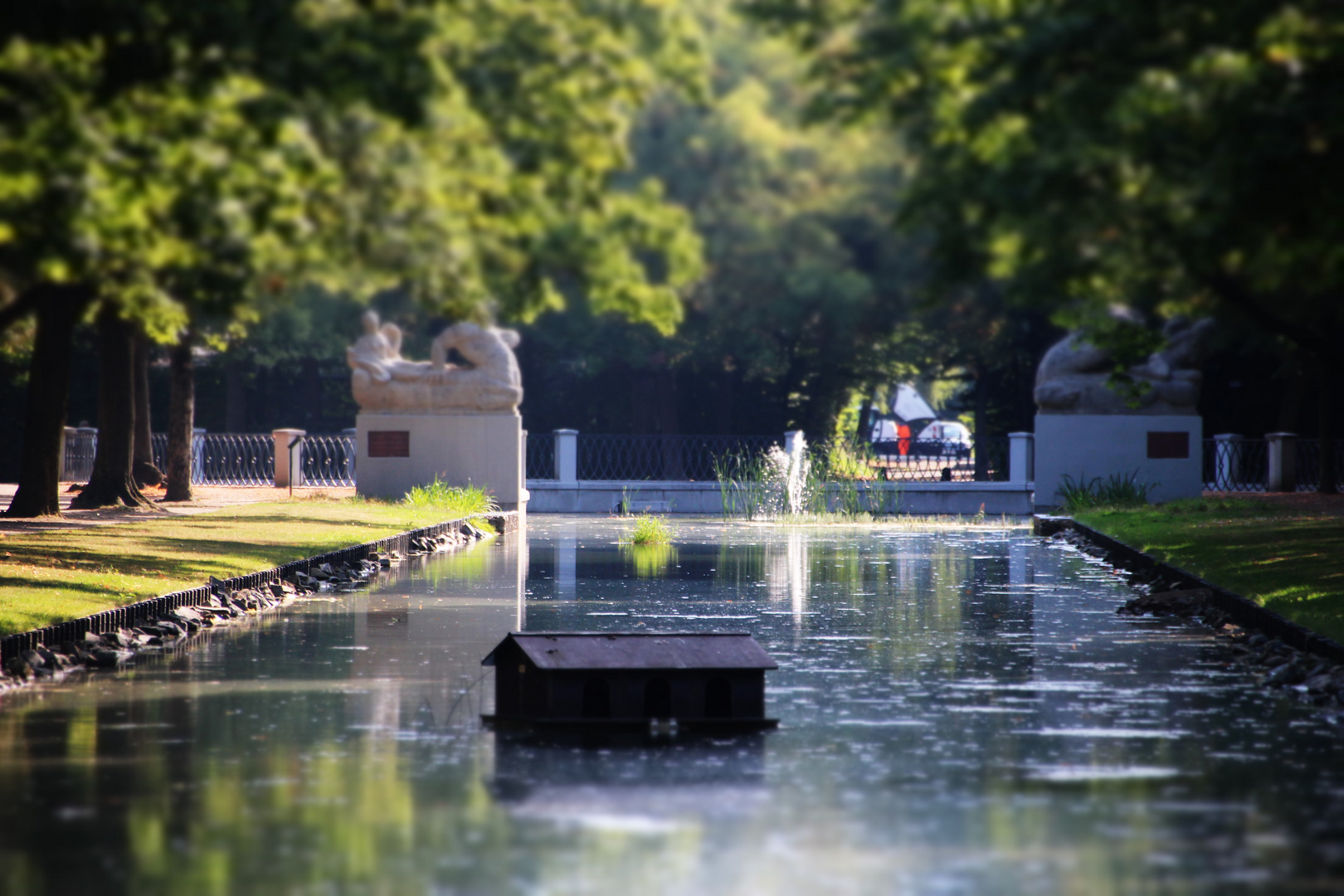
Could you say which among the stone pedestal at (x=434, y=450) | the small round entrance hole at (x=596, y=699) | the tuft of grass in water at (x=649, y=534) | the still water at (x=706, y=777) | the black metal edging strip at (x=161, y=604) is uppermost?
the stone pedestal at (x=434, y=450)

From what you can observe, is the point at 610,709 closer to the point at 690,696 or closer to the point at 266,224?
the point at 690,696

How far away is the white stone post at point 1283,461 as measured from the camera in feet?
134

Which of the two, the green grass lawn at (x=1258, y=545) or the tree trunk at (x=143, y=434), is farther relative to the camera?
the tree trunk at (x=143, y=434)

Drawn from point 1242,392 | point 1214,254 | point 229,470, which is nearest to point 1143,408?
point 1242,392

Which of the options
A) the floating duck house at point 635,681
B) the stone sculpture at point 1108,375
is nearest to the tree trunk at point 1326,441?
the stone sculpture at point 1108,375

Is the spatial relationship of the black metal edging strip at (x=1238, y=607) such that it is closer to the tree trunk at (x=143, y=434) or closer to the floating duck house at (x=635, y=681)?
the floating duck house at (x=635, y=681)

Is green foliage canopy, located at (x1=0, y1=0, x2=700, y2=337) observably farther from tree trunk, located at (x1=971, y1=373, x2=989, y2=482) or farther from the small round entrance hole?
tree trunk, located at (x1=971, y1=373, x2=989, y2=482)

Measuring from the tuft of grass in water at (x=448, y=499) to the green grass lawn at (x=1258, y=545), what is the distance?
11189 millimetres

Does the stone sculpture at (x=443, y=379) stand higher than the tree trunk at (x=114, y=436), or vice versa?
the stone sculpture at (x=443, y=379)

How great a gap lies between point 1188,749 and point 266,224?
5.85 m

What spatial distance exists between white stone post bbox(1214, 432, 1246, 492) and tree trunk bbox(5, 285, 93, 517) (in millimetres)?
27161

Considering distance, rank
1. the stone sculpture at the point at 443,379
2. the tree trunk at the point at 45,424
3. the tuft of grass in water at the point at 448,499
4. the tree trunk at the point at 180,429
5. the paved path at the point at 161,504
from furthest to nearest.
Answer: the stone sculpture at the point at 443,379 < the tree trunk at the point at 180,429 < the tuft of grass in water at the point at 448,499 < the tree trunk at the point at 45,424 < the paved path at the point at 161,504

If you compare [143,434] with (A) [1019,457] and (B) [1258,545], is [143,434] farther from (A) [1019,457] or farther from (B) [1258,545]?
(B) [1258,545]

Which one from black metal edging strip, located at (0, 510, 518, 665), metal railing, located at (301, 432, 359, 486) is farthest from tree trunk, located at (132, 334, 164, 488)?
black metal edging strip, located at (0, 510, 518, 665)
